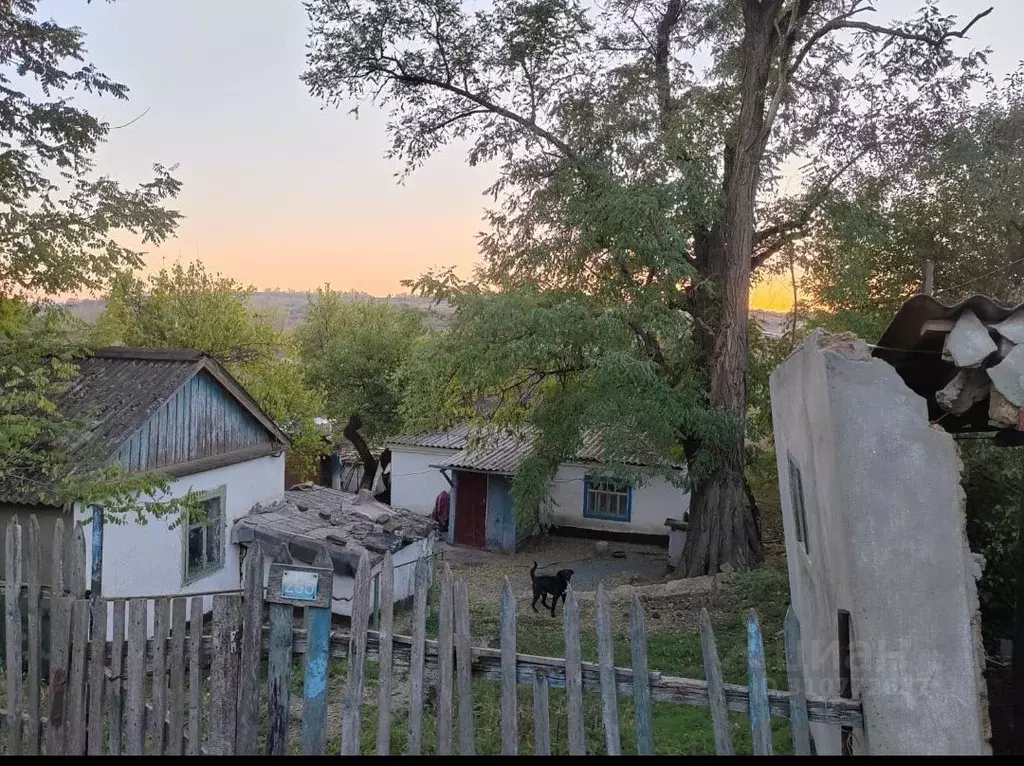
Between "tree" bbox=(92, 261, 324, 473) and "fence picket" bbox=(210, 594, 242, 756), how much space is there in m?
18.0

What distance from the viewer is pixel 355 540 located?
43.1ft

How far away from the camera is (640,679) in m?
3.57

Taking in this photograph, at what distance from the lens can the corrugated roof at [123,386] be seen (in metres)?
10.7

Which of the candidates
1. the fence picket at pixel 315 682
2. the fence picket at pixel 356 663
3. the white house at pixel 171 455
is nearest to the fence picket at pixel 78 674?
the fence picket at pixel 315 682

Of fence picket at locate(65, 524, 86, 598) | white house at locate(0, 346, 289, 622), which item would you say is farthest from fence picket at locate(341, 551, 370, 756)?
white house at locate(0, 346, 289, 622)

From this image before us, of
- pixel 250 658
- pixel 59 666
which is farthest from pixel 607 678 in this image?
pixel 59 666

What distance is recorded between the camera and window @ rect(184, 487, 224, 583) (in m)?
12.4

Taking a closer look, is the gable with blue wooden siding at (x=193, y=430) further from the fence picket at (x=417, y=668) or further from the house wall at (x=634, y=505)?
the house wall at (x=634, y=505)

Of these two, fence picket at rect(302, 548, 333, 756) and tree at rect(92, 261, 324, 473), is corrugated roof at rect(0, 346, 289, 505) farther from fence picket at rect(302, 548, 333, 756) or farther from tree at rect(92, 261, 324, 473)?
tree at rect(92, 261, 324, 473)

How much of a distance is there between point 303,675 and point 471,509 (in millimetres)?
18801

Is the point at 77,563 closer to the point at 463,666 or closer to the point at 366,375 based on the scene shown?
the point at 463,666

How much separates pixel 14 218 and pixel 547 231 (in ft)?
30.6

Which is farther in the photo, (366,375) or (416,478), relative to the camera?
(366,375)

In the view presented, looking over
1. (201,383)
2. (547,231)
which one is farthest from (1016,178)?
(201,383)
